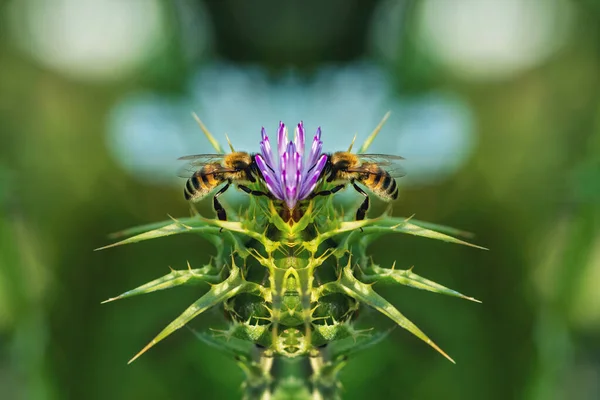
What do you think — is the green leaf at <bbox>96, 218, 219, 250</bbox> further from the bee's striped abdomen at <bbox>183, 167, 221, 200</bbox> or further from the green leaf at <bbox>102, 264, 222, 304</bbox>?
the bee's striped abdomen at <bbox>183, 167, 221, 200</bbox>

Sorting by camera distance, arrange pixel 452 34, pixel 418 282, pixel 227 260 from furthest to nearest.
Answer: pixel 452 34, pixel 227 260, pixel 418 282

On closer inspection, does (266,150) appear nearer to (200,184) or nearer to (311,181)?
(311,181)

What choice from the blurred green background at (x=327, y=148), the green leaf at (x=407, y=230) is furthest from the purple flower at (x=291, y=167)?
the blurred green background at (x=327, y=148)

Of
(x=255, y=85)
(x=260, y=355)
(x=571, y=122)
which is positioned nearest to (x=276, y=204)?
(x=260, y=355)

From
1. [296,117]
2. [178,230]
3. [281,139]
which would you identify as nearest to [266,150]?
[281,139]

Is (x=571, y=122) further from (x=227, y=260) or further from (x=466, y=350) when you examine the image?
(x=227, y=260)

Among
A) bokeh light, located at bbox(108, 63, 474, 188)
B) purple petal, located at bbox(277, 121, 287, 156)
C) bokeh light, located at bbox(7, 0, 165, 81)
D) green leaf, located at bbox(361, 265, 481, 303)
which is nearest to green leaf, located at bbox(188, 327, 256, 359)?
green leaf, located at bbox(361, 265, 481, 303)
